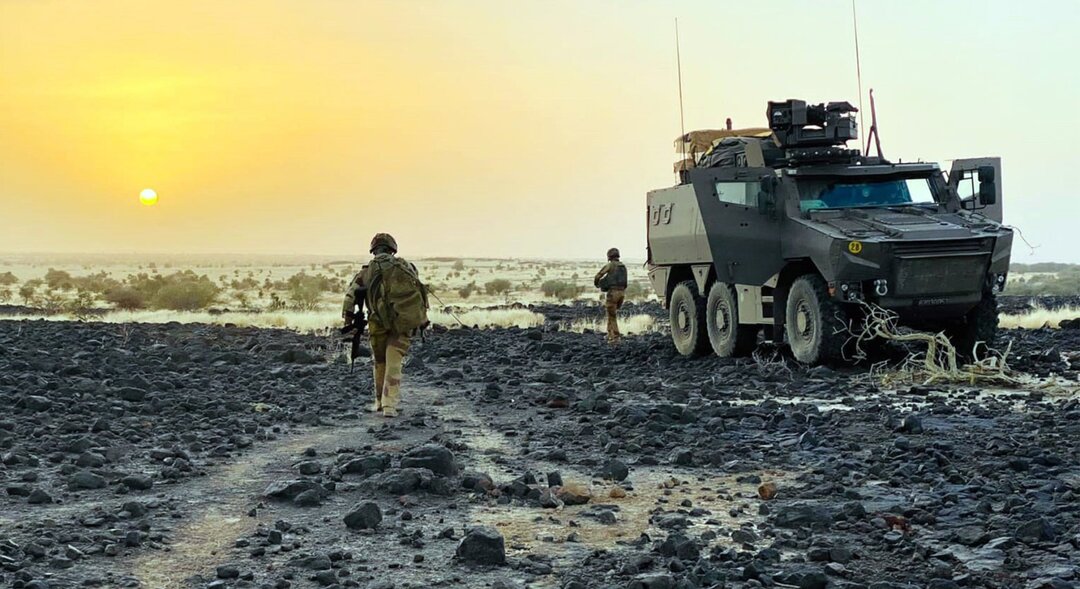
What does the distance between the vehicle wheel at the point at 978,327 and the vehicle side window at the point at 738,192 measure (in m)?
3.04

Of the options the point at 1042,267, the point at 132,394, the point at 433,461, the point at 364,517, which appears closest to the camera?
the point at 364,517

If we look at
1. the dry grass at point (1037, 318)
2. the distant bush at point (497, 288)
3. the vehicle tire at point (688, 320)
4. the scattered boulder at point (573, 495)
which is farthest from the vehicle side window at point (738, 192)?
the distant bush at point (497, 288)

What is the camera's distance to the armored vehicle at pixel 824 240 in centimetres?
1365

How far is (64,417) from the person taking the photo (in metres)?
10.5

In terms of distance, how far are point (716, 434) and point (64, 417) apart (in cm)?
577

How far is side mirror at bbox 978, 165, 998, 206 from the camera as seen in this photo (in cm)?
1512

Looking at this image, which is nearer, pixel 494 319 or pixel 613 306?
pixel 613 306

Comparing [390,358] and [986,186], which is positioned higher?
[986,186]

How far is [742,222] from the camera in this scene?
15445mm

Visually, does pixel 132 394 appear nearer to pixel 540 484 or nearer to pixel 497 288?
pixel 540 484

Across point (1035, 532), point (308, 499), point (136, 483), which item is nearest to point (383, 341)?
point (136, 483)

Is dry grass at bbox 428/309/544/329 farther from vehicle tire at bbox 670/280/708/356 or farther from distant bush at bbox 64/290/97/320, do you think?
vehicle tire at bbox 670/280/708/356

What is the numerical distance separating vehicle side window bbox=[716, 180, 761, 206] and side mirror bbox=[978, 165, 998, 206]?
284 cm

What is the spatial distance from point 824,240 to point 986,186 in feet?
9.48
